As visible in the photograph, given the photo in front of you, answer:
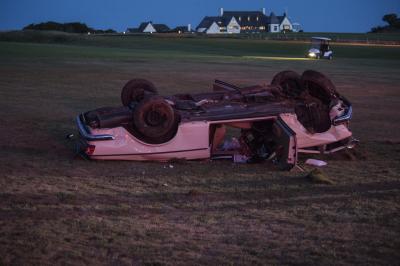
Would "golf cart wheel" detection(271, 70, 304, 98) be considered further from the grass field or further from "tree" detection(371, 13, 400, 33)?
"tree" detection(371, 13, 400, 33)

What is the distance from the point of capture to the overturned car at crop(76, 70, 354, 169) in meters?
8.33

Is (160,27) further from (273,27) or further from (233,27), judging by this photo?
(273,27)

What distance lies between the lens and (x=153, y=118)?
8367 millimetres

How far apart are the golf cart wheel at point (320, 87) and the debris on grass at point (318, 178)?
6.21ft

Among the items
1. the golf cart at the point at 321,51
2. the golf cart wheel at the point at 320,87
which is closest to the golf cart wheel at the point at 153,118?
the golf cart wheel at the point at 320,87

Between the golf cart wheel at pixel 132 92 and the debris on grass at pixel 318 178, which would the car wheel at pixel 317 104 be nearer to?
the debris on grass at pixel 318 178

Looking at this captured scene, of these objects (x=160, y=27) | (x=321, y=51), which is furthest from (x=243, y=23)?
(x=321, y=51)

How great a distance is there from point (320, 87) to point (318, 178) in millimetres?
2380

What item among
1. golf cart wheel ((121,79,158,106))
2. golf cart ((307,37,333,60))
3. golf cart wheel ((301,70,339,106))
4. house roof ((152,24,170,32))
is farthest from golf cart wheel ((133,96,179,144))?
house roof ((152,24,170,32))

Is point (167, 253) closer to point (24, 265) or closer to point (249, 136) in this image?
point (24, 265)

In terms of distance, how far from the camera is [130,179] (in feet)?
24.9

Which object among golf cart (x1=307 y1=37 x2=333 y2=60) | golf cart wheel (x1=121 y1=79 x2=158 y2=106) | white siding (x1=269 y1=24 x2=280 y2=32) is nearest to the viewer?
golf cart wheel (x1=121 y1=79 x2=158 y2=106)

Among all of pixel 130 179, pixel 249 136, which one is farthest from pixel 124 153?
pixel 249 136

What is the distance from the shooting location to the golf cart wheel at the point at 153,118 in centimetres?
834
